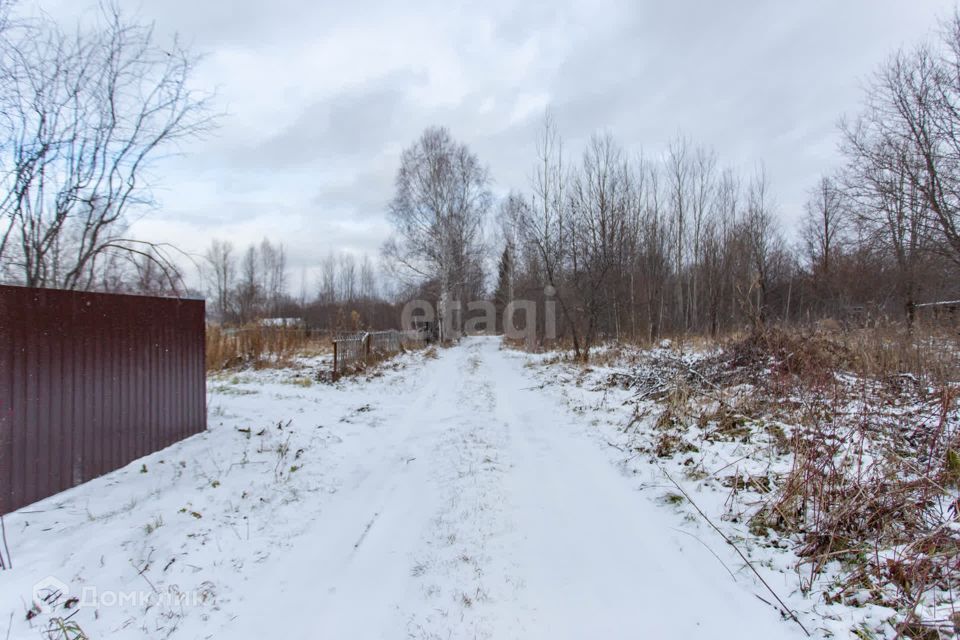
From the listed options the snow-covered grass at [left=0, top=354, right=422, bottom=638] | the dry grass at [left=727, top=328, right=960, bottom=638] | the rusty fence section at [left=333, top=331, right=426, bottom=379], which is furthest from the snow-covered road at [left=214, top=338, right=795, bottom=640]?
the rusty fence section at [left=333, top=331, right=426, bottom=379]

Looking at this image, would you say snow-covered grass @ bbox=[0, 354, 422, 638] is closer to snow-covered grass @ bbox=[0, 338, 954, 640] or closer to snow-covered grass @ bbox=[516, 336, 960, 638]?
snow-covered grass @ bbox=[0, 338, 954, 640]

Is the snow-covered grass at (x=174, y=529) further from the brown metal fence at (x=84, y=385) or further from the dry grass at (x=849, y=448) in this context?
the dry grass at (x=849, y=448)

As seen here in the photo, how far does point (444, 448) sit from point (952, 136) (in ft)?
47.2

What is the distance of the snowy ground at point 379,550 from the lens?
2.26 m

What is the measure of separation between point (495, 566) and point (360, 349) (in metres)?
10.8

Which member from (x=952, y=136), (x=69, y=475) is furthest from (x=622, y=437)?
(x=952, y=136)

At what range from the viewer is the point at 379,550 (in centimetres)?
296

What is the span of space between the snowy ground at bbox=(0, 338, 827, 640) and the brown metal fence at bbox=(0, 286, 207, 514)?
0.82 feet

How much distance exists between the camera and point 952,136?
1009cm

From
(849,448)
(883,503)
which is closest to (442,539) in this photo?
(883,503)

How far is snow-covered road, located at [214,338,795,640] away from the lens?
7.27 feet

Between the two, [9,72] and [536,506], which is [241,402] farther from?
[536,506]

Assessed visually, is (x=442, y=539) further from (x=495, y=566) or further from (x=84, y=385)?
(x=84, y=385)

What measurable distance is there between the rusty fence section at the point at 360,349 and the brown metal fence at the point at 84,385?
5387 mm
